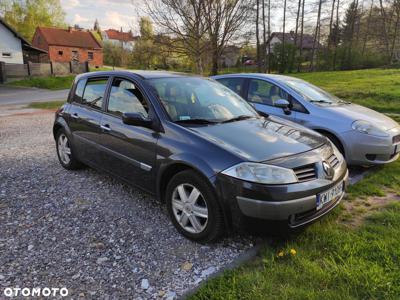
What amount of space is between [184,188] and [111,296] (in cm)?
115

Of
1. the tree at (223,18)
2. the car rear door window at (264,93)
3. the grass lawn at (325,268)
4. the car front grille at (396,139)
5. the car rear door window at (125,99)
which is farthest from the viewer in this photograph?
the tree at (223,18)

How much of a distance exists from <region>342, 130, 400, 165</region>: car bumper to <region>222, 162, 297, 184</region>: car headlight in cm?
261

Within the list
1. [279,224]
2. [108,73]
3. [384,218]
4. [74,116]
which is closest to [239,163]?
[279,224]

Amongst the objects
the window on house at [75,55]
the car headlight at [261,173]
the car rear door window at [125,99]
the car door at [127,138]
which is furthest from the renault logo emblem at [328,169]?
the window on house at [75,55]

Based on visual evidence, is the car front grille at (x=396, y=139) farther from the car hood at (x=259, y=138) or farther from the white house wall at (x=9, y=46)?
the white house wall at (x=9, y=46)

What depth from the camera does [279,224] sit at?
2.76 metres

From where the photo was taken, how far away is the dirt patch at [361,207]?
11.7ft

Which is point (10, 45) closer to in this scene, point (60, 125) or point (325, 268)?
point (60, 125)

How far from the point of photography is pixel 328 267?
2.69m

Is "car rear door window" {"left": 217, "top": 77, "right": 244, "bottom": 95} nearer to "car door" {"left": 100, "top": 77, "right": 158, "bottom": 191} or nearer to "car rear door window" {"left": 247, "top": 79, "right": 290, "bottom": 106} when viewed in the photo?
"car rear door window" {"left": 247, "top": 79, "right": 290, "bottom": 106}

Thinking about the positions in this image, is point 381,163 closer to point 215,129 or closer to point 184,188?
point 215,129

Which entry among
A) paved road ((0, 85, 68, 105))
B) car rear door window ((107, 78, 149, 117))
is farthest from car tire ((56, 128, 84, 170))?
paved road ((0, 85, 68, 105))

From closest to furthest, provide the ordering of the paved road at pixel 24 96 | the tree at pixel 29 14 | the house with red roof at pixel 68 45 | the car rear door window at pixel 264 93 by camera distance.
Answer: the car rear door window at pixel 264 93
the paved road at pixel 24 96
the house with red roof at pixel 68 45
the tree at pixel 29 14

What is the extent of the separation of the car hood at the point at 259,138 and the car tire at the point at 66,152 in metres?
2.63
